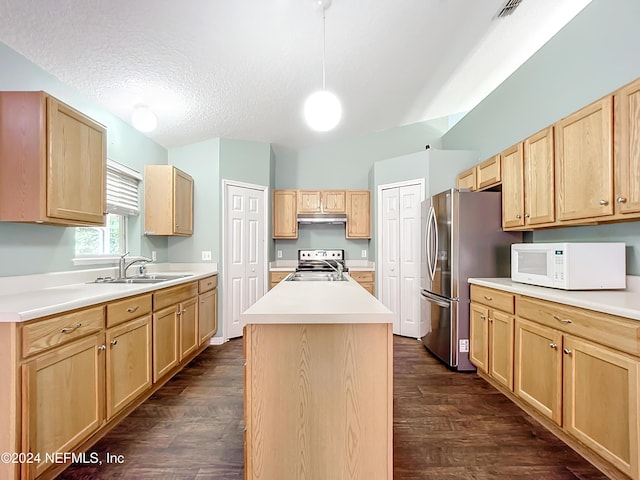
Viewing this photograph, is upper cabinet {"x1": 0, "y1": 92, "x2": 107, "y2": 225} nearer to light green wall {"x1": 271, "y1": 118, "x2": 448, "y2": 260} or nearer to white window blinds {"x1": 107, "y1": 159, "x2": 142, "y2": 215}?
white window blinds {"x1": 107, "y1": 159, "x2": 142, "y2": 215}

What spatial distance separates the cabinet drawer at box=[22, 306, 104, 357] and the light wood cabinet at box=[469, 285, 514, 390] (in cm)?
278

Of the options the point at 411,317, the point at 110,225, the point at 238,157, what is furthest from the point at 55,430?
the point at 411,317

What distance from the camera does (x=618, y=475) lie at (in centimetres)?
153

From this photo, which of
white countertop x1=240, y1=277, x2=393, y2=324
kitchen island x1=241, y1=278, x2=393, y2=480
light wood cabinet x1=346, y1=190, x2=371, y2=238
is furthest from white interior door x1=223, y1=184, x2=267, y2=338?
kitchen island x1=241, y1=278, x2=393, y2=480

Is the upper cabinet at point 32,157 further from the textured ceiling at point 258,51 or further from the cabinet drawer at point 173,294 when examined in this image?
the cabinet drawer at point 173,294

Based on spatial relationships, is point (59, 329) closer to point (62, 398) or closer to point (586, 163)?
point (62, 398)

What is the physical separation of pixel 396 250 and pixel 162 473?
333cm

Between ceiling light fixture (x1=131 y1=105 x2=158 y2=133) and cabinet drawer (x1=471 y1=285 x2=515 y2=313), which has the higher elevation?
ceiling light fixture (x1=131 y1=105 x2=158 y2=133)

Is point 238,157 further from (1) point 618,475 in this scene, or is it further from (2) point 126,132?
(1) point 618,475

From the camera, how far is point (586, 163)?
6.46 ft

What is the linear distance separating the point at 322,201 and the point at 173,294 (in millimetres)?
2633

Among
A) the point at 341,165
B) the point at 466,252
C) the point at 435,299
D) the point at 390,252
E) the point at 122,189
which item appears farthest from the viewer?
the point at 341,165

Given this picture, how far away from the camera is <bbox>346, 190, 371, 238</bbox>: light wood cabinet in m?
4.68

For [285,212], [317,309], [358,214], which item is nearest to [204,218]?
[285,212]
